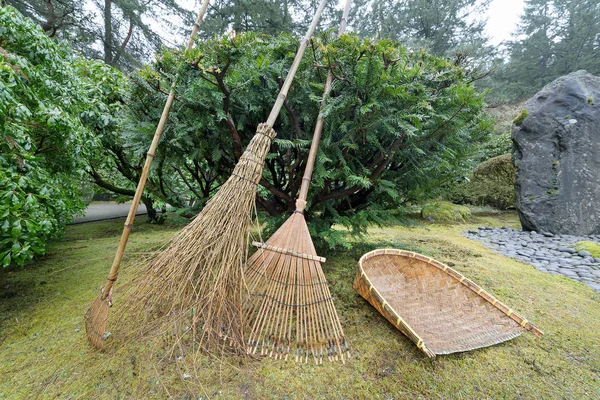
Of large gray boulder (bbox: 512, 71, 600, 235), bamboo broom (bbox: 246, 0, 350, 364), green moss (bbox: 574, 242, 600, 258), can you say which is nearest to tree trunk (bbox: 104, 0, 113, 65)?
bamboo broom (bbox: 246, 0, 350, 364)

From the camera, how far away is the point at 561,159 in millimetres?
4449

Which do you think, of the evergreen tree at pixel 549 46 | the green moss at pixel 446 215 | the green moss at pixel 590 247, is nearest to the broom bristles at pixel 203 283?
the green moss at pixel 590 247

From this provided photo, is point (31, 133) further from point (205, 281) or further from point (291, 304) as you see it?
point (291, 304)

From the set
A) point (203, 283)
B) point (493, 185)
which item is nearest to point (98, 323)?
point (203, 283)

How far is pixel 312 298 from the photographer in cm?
148

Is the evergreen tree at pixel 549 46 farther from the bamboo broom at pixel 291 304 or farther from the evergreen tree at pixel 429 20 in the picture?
the bamboo broom at pixel 291 304

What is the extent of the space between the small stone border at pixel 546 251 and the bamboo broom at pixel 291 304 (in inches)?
108

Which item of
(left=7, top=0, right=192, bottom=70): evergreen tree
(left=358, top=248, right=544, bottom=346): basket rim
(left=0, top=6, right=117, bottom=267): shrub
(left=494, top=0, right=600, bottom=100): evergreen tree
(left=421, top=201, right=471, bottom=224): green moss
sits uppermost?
(left=494, top=0, right=600, bottom=100): evergreen tree

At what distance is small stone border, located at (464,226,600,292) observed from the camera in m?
2.85

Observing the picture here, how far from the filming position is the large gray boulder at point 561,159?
14.1 feet

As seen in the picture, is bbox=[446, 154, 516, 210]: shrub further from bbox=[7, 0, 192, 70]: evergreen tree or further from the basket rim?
bbox=[7, 0, 192, 70]: evergreen tree

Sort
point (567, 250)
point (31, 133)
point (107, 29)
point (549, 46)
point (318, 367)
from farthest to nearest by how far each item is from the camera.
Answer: point (549, 46)
point (107, 29)
point (567, 250)
point (31, 133)
point (318, 367)

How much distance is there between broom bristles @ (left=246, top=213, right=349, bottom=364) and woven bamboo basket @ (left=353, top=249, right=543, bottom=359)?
29 cm

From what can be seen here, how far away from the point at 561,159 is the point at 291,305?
5.55 meters
